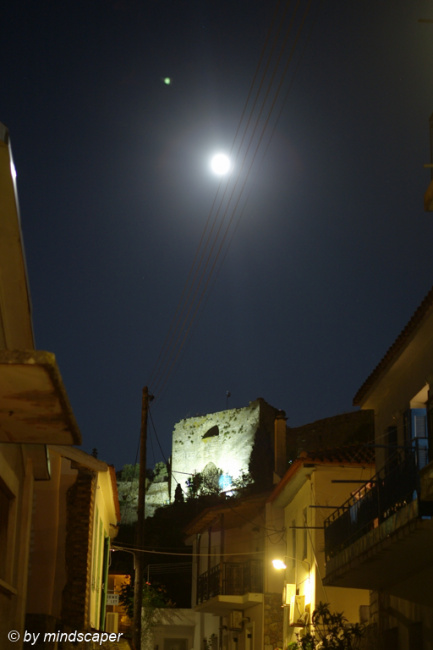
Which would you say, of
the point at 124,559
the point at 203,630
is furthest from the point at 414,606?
the point at 124,559

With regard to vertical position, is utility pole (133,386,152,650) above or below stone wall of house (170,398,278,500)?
below

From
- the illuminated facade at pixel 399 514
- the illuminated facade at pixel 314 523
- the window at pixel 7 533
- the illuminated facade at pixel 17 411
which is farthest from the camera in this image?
the illuminated facade at pixel 314 523

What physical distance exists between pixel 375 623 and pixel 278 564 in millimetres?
5747

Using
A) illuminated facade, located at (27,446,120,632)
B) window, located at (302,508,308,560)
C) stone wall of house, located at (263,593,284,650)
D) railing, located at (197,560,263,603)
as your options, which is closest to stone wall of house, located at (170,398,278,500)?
railing, located at (197,560,263,603)

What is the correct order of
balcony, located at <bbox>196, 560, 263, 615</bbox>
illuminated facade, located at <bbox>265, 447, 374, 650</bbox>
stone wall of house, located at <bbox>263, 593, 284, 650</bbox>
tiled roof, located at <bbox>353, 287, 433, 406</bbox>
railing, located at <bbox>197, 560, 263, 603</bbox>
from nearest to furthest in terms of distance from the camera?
1. tiled roof, located at <bbox>353, 287, 433, 406</bbox>
2. illuminated facade, located at <bbox>265, 447, 374, 650</bbox>
3. stone wall of house, located at <bbox>263, 593, 284, 650</bbox>
4. balcony, located at <bbox>196, 560, 263, 615</bbox>
5. railing, located at <bbox>197, 560, 263, 603</bbox>

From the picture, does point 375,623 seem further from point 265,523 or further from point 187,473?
point 187,473

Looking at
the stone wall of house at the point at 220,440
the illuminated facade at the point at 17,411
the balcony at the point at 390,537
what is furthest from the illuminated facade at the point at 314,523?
the stone wall of house at the point at 220,440

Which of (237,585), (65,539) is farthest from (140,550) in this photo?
(65,539)

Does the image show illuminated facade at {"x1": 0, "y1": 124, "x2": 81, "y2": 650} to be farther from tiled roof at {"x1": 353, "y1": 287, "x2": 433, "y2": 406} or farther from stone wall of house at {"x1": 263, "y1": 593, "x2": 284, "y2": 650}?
stone wall of house at {"x1": 263, "y1": 593, "x2": 284, "y2": 650}

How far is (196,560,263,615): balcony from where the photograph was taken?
77.1 ft

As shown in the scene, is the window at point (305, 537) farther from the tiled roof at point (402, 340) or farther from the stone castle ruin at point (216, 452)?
the stone castle ruin at point (216, 452)

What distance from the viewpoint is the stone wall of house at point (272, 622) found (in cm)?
2229

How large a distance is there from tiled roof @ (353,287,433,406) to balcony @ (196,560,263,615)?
33.4 feet

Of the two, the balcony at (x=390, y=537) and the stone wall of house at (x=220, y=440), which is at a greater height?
the stone wall of house at (x=220, y=440)
